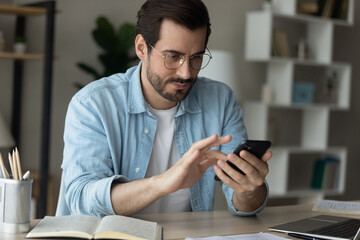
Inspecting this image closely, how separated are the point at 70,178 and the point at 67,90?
2.29 m

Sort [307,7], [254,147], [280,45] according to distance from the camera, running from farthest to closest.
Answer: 1. [307,7]
2. [280,45]
3. [254,147]

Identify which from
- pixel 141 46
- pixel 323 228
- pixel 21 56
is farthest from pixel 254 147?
pixel 21 56

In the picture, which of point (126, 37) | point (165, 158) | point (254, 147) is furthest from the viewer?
point (126, 37)

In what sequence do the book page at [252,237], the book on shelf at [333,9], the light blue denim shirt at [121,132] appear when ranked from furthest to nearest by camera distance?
the book on shelf at [333,9] < the light blue denim shirt at [121,132] < the book page at [252,237]

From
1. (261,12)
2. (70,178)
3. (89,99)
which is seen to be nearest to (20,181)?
(70,178)

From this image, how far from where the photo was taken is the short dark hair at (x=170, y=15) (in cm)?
188

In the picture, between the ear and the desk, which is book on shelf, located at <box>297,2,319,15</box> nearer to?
the ear

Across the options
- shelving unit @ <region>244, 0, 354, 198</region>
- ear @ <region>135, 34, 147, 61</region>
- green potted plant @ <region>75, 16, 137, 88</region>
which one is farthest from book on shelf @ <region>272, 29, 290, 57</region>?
ear @ <region>135, 34, 147, 61</region>

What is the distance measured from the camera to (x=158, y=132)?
201cm

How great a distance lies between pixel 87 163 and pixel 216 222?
1.44 ft

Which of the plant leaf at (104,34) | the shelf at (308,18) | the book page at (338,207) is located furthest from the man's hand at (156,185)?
the shelf at (308,18)

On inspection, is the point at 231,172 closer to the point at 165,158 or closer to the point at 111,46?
the point at 165,158

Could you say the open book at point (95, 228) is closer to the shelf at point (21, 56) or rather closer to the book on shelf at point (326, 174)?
the shelf at point (21, 56)

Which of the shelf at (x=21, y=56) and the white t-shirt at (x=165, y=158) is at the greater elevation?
the shelf at (x=21, y=56)
